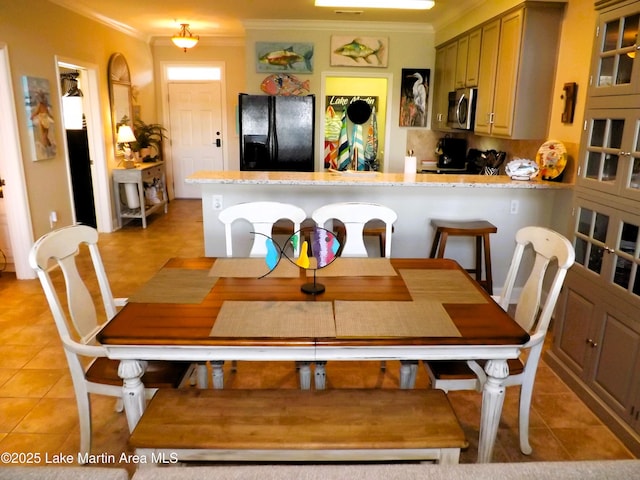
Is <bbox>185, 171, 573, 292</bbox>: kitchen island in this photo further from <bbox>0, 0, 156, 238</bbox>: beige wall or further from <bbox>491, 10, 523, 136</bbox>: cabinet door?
<bbox>0, 0, 156, 238</bbox>: beige wall

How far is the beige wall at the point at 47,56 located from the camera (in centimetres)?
402

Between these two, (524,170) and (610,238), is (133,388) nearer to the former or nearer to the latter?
(610,238)

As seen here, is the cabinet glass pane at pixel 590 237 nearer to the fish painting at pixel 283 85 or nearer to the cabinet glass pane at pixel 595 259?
the cabinet glass pane at pixel 595 259

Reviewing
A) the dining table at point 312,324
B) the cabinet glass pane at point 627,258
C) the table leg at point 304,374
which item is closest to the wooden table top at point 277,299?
the dining table at point 312,324

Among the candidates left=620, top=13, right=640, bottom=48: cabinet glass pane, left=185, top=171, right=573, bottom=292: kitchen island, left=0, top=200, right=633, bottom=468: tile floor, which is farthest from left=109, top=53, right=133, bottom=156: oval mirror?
left=620, top=13, right=640, bottom=48: cabinet glass pane

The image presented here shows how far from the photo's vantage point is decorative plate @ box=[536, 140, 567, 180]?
339 centimetres

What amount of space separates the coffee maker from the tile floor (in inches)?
125

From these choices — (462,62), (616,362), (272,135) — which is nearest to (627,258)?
(616,362)

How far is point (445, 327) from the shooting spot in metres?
1.70

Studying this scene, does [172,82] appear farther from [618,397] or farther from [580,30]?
[618,397]

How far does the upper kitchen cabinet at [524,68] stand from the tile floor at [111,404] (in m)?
1.87

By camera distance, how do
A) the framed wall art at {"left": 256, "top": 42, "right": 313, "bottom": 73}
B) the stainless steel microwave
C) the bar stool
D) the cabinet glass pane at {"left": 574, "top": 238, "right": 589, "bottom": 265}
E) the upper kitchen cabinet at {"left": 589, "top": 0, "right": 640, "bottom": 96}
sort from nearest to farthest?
the upper kitchen cabinet at {"left": 589, "top": 0, "right": 640, "bottom": 96} → the cabinet glass pane at {"left": 574, "top": 238, "right": 589, "bottom": 265} → the bar stool → the stainless steel microwave → the framed wall art at {"left": 256, "top": 42, "right": 313, "bottom": 73}

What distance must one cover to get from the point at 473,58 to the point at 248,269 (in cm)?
344

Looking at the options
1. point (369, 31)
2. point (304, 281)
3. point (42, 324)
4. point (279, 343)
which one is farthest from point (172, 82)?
point (279, 343)
